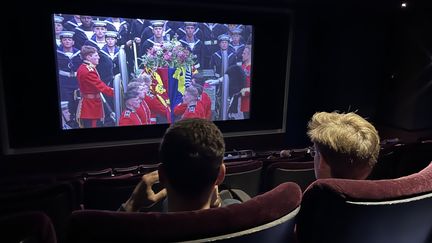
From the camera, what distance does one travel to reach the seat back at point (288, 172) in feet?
8.04

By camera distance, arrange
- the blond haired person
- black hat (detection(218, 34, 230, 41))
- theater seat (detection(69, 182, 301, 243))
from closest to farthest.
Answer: theater seat (detection(69, 182, 301, 243)) → the blond haired person → black hat (detection(218, 34, 230, 41))

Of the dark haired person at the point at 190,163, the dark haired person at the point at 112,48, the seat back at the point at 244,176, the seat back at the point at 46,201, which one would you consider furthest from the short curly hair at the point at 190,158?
the dark haired person at the point at 112,48

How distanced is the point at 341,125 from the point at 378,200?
0.44 meters

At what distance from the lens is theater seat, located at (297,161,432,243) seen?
1.04 meters

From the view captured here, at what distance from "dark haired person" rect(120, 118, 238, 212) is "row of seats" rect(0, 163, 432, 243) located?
0.17 metres

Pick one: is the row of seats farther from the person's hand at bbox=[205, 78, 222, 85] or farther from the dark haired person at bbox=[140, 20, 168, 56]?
the person's hand at bbox=[205, 78, 222, 85]

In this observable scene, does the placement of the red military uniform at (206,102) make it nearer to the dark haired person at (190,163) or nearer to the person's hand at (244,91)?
the person's hand at (244,91)

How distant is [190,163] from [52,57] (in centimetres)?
380

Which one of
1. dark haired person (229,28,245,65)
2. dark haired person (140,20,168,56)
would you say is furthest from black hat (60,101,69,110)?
dark haired person (229,28,245,65)

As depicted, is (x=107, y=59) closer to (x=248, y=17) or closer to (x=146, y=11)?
(x=146, y=11)

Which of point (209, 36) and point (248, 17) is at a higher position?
point (248, 17)

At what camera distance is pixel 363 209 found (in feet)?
3.47

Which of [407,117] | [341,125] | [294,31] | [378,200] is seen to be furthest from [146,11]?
[407,117]

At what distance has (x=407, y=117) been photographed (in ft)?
19.2
